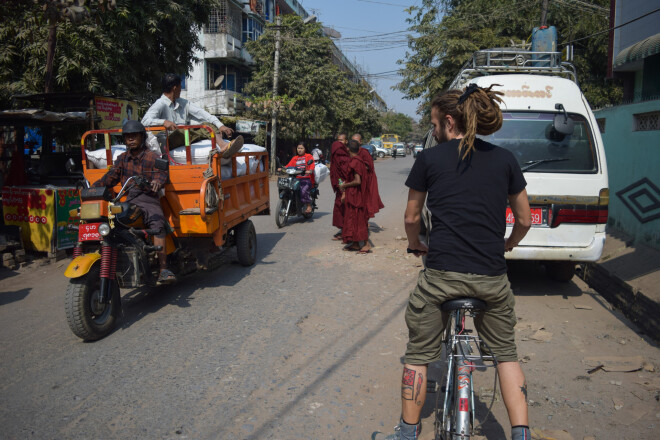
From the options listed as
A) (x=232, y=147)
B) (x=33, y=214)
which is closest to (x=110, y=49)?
(x=33, y=214)

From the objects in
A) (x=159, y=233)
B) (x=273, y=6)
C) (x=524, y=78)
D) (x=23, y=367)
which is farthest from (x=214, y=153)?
(x=273, y=6)

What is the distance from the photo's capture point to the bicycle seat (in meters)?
2.52

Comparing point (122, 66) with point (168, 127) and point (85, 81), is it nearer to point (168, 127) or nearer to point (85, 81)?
point (85, 81)

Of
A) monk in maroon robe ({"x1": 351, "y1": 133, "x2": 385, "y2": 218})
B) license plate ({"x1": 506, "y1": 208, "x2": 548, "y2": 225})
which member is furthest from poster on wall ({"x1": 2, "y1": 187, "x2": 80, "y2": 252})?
license plate ({"x1": 506, "y1": 208, "x2": 548, "y2": 225})

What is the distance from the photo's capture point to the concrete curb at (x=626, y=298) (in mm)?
5103

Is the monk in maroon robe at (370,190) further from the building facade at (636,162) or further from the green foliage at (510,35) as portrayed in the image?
the green foliage at (510,35)

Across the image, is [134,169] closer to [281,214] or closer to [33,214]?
[33,214]

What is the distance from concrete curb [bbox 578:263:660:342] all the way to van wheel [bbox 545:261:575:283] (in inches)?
19.5

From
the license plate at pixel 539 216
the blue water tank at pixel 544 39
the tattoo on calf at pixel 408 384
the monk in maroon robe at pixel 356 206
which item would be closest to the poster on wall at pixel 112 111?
the monk in maroon robe at pixel 356 206

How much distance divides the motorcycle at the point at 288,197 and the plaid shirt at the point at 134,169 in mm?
5342

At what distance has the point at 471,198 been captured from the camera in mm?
2514

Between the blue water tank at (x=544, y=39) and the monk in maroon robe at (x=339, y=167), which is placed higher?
the blue water tank at (x=544, y=39)

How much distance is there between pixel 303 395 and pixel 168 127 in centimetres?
332

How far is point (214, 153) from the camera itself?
5625 millimetres
